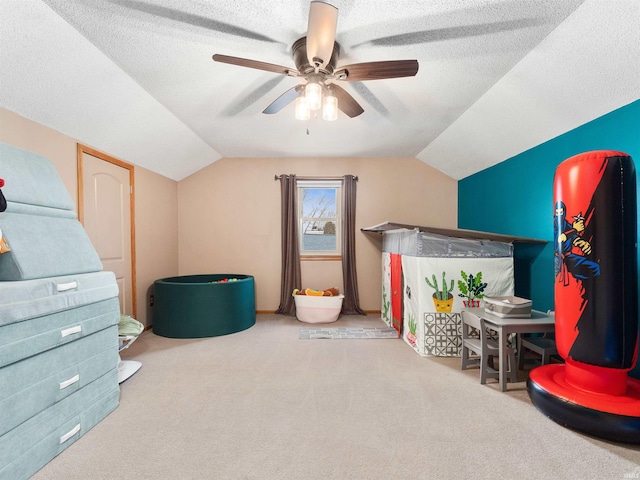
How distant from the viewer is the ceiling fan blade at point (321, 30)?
146 cm

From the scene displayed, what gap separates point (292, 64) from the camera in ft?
7.73

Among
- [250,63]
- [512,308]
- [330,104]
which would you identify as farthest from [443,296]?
[250,63]

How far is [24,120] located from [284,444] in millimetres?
2981

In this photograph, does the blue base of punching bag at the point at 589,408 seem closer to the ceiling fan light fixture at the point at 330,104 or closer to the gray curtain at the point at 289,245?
the ceiling fan light fixture at the point at 330,104

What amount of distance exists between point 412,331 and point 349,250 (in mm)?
1737

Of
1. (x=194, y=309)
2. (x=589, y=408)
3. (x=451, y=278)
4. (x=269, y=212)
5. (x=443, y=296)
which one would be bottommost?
(x=589, y=408)

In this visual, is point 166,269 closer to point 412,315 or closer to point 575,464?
point 412,315

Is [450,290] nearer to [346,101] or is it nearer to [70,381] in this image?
[346,101]

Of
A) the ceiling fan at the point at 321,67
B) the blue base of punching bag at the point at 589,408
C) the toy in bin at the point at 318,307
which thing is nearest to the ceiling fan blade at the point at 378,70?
the ceiling fan at the point at 321,67

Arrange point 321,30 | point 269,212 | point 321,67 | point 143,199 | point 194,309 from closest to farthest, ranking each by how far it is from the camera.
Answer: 1. point 321,30
2. point 321,67
3. point 194,309
4. point 143,199
5. point 269,212

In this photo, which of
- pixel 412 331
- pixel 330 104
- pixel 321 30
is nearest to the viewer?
pixel 321 30

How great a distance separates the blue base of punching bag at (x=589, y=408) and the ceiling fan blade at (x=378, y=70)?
2122mm

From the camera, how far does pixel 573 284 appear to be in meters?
1.83

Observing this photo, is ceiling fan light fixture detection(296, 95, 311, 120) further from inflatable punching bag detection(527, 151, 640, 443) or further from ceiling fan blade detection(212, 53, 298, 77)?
inflatable punching bag detection(527, 151, 640, 443)
